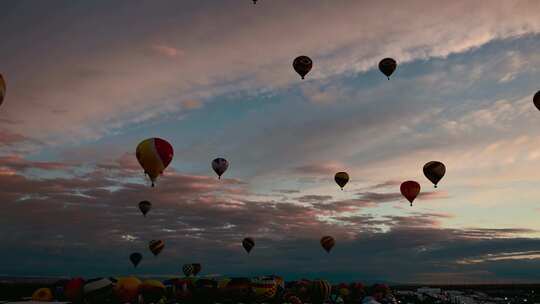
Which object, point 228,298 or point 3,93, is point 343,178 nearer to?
point 228,298

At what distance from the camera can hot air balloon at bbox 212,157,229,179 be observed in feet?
177

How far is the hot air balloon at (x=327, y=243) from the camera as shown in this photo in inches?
2763

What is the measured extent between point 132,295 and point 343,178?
1216 inches

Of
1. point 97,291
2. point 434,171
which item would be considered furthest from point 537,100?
point 97,291

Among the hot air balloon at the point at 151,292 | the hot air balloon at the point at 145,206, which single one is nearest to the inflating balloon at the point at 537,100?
the hot air balloon at the point at 151,292

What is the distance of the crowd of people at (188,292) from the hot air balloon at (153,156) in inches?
343

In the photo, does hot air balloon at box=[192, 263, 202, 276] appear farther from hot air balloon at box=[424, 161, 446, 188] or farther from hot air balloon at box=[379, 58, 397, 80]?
hot air balloon at box=[379, 58, 397, 80]

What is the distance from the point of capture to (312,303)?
157 feet

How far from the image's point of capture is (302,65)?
50000 mm

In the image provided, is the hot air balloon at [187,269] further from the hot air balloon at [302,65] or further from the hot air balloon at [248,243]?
the hot air balloon at [302,65]

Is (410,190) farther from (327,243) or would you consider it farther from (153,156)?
(153,156)

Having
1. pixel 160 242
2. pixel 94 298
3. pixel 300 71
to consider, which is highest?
pixel 300 71

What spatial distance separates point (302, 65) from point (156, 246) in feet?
121

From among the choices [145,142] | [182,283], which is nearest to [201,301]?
[182,283]
